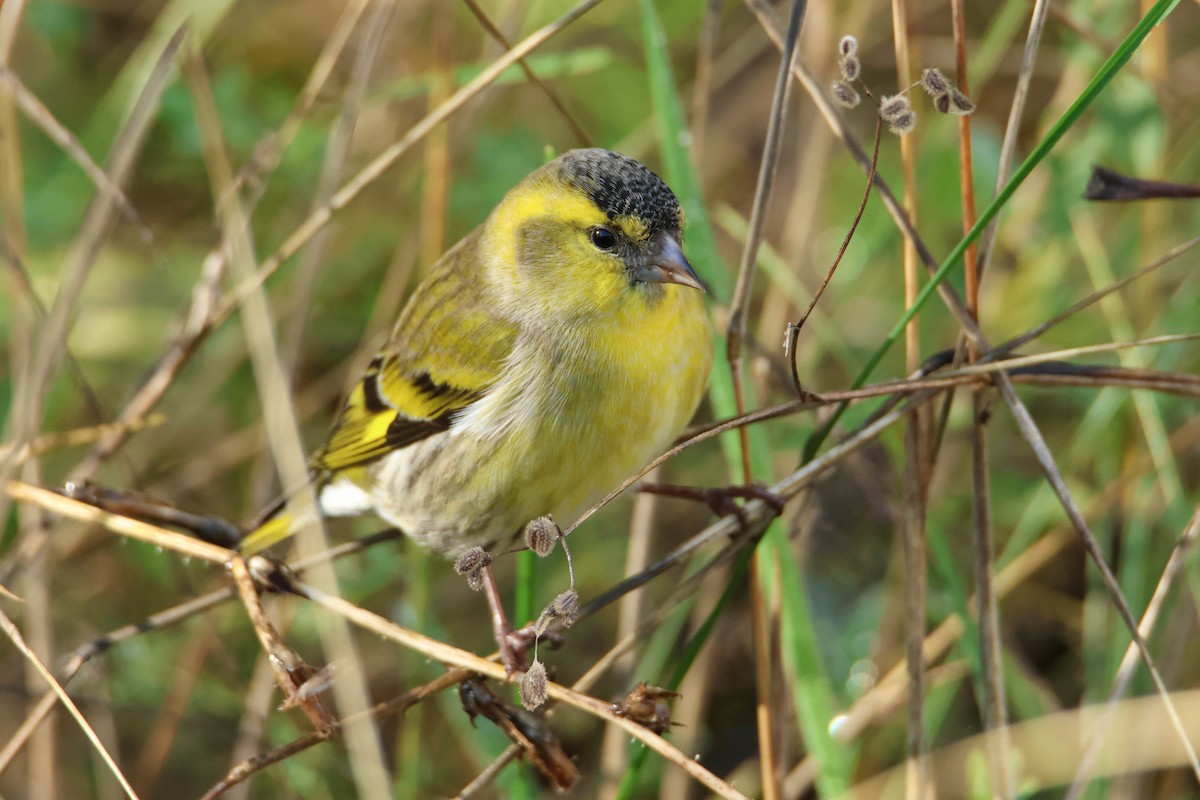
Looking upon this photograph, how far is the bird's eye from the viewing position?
2.64m

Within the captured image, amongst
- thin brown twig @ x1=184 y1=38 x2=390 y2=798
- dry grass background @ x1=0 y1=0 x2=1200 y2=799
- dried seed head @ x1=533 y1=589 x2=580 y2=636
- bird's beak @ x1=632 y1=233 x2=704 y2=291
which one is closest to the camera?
dried seed head @ x1=533 y1=589 x2=580 y2=636

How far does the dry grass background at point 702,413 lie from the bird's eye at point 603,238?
0.21 m

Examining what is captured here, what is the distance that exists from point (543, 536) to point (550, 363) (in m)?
0.85

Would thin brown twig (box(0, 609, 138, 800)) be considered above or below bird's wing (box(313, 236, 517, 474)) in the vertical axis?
below

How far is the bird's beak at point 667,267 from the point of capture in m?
2.52

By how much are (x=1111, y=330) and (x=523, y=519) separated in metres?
1.82

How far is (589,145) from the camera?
297 cm

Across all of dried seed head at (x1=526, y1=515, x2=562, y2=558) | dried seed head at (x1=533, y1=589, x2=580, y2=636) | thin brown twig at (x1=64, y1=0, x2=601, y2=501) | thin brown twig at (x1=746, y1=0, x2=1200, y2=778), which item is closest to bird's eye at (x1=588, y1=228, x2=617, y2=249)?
thin brown twig at (x1=64, y1=0, x2=601, y2=501)

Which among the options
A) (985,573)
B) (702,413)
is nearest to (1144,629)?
(985,573)

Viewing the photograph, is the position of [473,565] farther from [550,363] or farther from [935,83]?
[935,83]

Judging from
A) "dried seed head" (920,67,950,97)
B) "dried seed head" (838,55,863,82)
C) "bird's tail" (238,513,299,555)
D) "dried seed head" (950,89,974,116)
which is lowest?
"dried seed head" (950,89,974,116)

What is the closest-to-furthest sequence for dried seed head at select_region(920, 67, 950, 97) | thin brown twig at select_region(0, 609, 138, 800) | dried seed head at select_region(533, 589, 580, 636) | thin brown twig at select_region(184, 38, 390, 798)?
dried seed head at select_region(533, 589, 580, 636)
dried seed head at select_region(920, 67, 950, 97)
thin brown twig at select_region(0, 609, 138, 800)
thin brown twig at select_region(184, 38, 390, 798)

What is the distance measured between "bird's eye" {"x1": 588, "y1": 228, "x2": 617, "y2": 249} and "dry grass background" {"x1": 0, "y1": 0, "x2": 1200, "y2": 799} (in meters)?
0.21

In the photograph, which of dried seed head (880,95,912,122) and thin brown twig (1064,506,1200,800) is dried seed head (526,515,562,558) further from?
thin brown twig (1064,506,1200,800)
